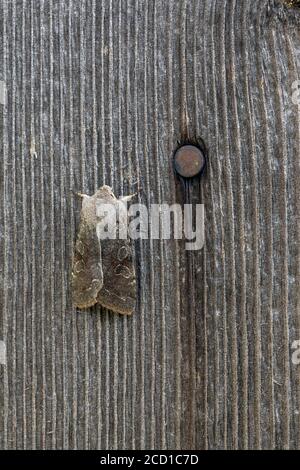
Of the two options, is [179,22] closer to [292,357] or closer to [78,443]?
[292,357]

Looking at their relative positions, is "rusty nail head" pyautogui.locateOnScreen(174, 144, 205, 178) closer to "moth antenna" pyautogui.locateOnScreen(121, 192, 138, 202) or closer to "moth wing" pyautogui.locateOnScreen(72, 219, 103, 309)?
"moth antenna" pyautogui.locateOnScreen(121, 192, 138, 202)

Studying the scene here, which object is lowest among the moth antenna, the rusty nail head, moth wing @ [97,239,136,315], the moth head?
moth wing @ [97,239,136,315]

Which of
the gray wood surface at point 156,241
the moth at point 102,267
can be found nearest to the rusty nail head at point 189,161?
the gray wood surface at point 156,241

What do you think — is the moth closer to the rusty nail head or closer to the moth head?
the moth head

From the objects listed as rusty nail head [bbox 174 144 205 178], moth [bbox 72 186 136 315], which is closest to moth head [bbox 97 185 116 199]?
moth [bbox 72 186 136 315]

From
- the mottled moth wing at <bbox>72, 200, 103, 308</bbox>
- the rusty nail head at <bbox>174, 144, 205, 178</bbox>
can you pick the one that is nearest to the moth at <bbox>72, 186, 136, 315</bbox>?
the mottled moth wing at <bbox>72, 200, 103, 308</bbox>

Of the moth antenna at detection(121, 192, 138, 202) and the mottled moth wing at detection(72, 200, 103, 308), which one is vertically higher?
the moth antenna at detection(121, 192, 138, 202)

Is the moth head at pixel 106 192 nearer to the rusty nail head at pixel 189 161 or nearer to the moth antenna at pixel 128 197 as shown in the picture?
the moth antenna at pixel 128 197

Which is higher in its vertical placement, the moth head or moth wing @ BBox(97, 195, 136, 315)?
the moth head
